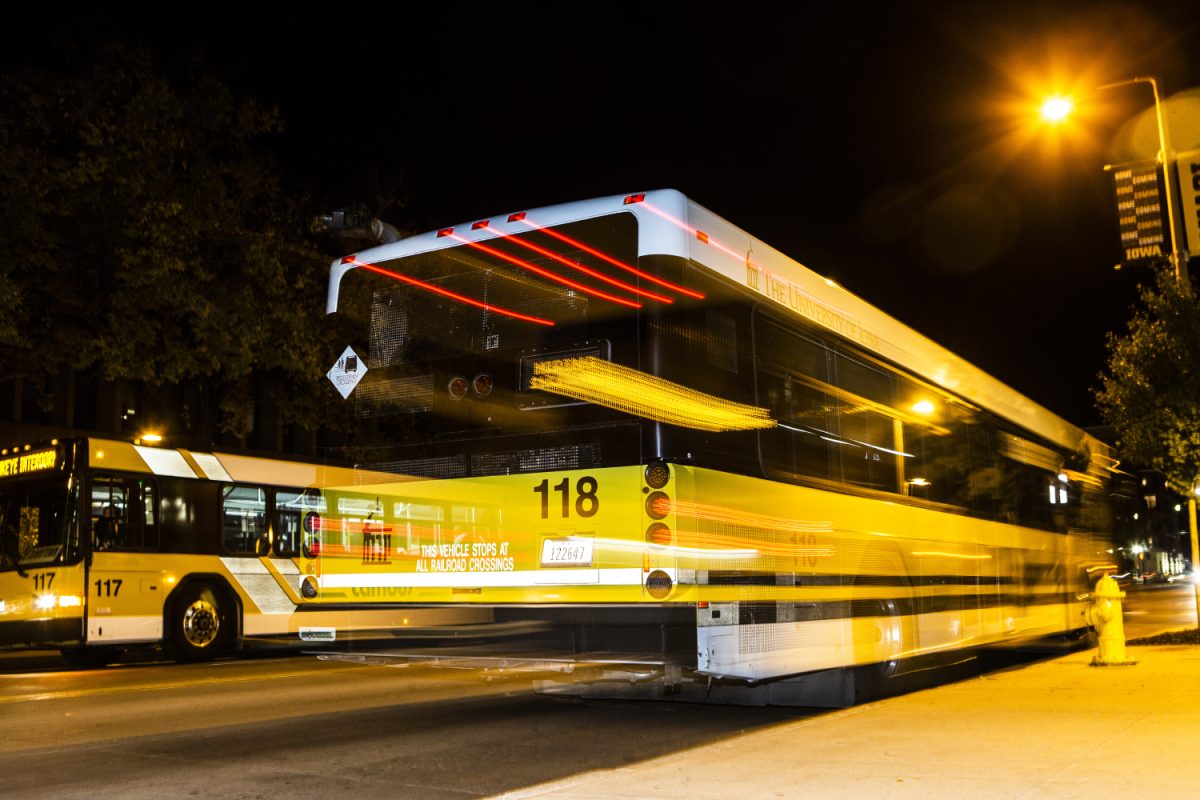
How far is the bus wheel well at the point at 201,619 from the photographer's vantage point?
16.9m

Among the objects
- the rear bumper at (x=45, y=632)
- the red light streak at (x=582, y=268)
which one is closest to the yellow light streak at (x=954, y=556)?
the red light streak at (x=582, y=268)

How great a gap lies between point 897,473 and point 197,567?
38.5 feet

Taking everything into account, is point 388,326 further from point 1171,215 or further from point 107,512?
point 1171,215

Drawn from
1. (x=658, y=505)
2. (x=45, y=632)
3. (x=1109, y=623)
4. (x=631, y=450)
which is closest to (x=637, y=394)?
(x=631, y=450)

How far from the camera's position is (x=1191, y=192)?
1641cm

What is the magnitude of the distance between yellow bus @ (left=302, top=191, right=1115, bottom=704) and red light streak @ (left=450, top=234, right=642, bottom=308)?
0.05 ft

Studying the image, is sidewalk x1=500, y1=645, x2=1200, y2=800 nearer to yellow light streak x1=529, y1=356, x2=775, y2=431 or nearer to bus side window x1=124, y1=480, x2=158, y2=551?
yellow light streak x1=529, y1=356, x2=775, y2=431

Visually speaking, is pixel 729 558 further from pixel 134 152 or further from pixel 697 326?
pixel 134 152

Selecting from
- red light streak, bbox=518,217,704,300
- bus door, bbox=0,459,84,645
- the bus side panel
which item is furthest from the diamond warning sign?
bus door, bbox=0,459,84,645

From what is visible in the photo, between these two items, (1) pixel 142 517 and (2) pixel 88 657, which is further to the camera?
(2) pixel 88 657

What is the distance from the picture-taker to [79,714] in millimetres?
10203

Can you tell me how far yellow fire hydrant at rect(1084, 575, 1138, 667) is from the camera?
38.8 ft

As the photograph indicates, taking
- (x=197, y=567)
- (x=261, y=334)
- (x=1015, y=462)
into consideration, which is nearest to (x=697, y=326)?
(x=1015, y=462)

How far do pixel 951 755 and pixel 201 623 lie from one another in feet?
44.4
